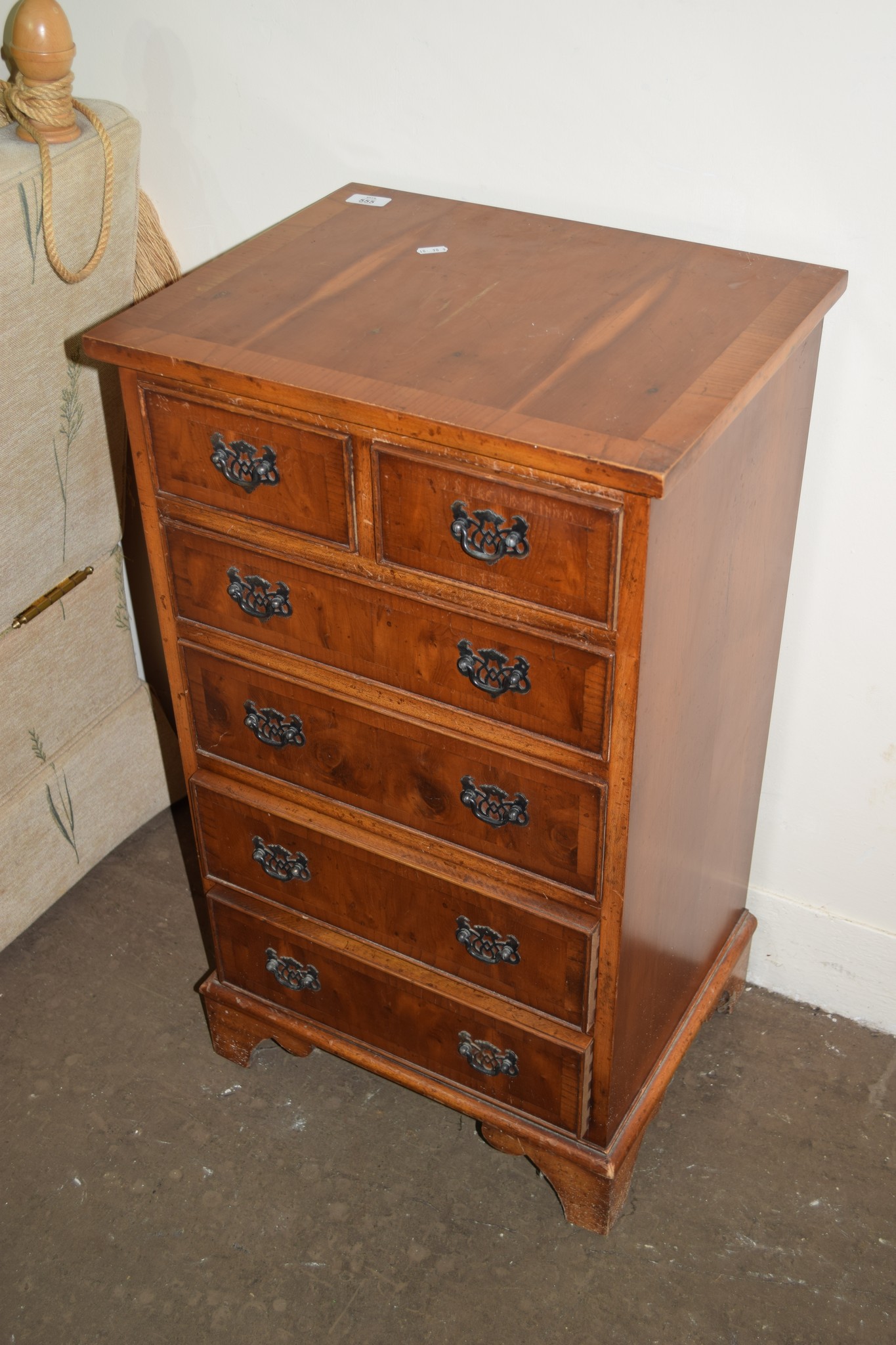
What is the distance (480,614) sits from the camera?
1.35 metres

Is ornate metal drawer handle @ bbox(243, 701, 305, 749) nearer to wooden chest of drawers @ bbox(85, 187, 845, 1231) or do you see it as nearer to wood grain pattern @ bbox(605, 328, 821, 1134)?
wooden chest of drawers @ bbox(85, 187, 845, 1231)

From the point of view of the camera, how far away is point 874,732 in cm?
187

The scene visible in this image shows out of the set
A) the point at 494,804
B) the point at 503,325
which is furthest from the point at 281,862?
the point at 503,325

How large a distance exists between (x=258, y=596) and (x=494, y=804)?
0.37 metres

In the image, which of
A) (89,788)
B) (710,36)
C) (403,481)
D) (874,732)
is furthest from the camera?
(89,788)

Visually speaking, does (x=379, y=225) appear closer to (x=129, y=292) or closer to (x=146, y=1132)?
(x=129, y=292)

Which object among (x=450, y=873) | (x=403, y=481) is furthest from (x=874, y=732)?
(x=403, y=481)

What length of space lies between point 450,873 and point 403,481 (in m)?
0.52

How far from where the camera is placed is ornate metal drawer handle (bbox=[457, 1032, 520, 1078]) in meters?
1.68

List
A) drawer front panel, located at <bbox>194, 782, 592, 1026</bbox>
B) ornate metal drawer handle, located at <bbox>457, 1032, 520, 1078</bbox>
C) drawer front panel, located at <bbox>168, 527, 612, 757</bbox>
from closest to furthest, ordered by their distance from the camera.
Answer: drawer front panel, located at <bbox>168, 527, 612, 757</bbox> < drawer front panel, located at <bbox>194, 782, 592, 1026</bbox> < ornate metal drawer handle, located at <bbox>457, 1032, 520, 1078</bbox>

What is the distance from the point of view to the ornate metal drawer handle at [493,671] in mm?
1367

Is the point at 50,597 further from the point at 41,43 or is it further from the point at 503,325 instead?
the point at 503,325

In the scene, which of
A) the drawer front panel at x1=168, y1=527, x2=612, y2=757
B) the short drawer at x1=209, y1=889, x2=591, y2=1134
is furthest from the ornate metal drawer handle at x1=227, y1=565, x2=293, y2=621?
Result: the short drawer at x1=209, y1=889, x2=591, y2=1134

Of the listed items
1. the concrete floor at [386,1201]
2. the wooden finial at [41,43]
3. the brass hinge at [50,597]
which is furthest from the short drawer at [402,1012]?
the wooden finial at [41,43]
